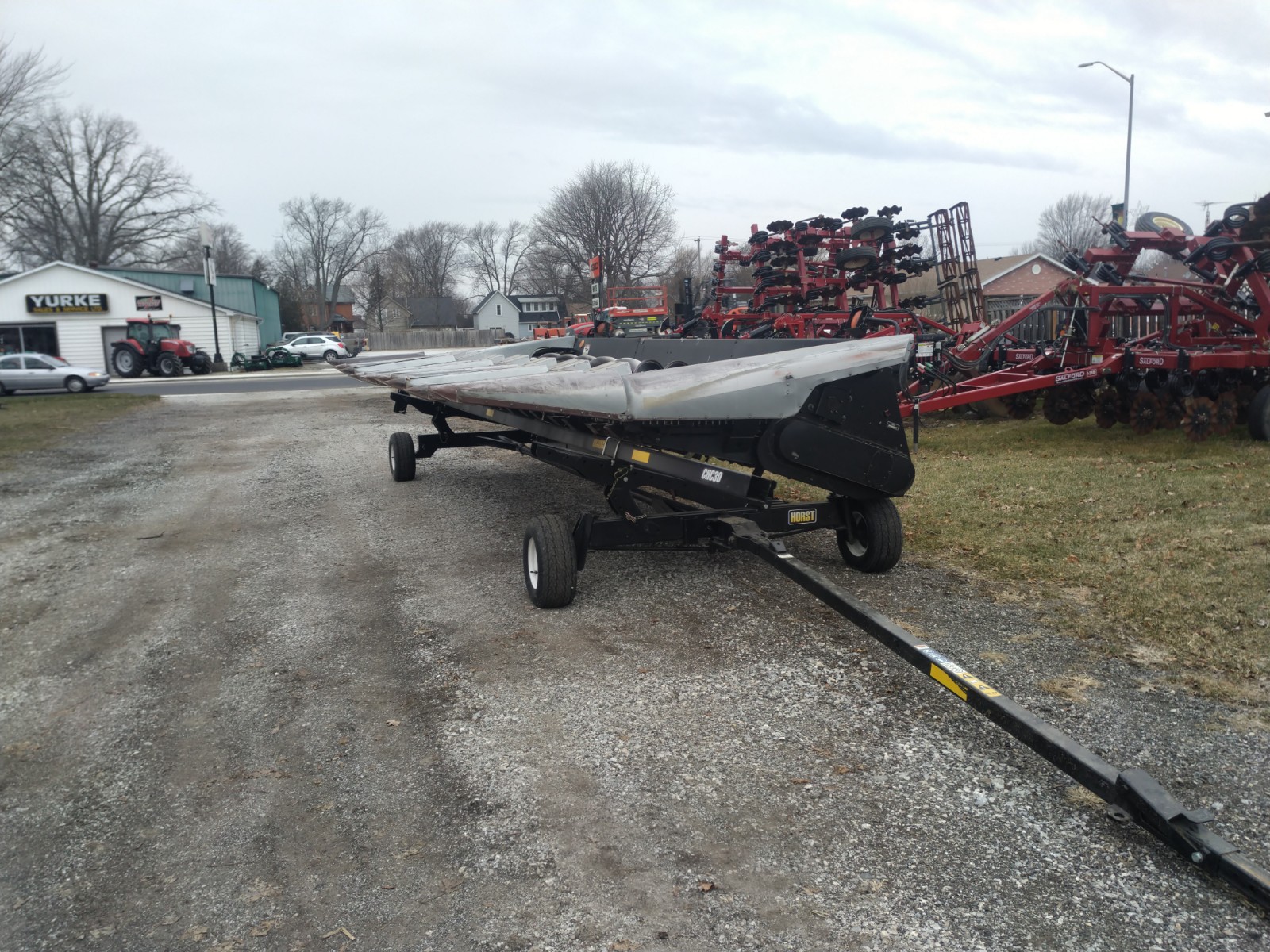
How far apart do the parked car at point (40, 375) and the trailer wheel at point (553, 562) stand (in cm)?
2870

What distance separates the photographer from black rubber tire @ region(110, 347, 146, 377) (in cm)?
3803

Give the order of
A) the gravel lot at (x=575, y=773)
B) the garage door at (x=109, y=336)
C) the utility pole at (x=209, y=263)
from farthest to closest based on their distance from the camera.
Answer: the garage door at (x=109, y=336)
the utility pole at (x=209, y=263)
the gravel lot at (x=575, y=773)

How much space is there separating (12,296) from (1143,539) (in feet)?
167

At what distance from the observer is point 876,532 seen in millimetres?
5500

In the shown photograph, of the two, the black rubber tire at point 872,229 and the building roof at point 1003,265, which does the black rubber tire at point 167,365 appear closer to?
the black rubber tire at point 872,229

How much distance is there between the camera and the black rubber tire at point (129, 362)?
3803 cm

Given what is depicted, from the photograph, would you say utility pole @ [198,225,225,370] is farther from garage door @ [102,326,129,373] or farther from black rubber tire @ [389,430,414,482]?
black rubber tire @ [389,430,414,482]

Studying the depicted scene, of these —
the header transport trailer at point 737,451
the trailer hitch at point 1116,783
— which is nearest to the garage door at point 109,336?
the header transport trailer at point 737,451

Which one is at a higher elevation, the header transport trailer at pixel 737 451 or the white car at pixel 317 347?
the white car at pixel 317 347

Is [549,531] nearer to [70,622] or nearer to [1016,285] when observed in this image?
[70,622]

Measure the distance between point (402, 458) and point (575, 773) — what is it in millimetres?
6978

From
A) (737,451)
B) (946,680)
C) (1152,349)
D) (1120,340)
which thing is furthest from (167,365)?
(946,680)

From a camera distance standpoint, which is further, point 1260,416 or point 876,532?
point 1260,416

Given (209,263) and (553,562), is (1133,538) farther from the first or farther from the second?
(209,263)
